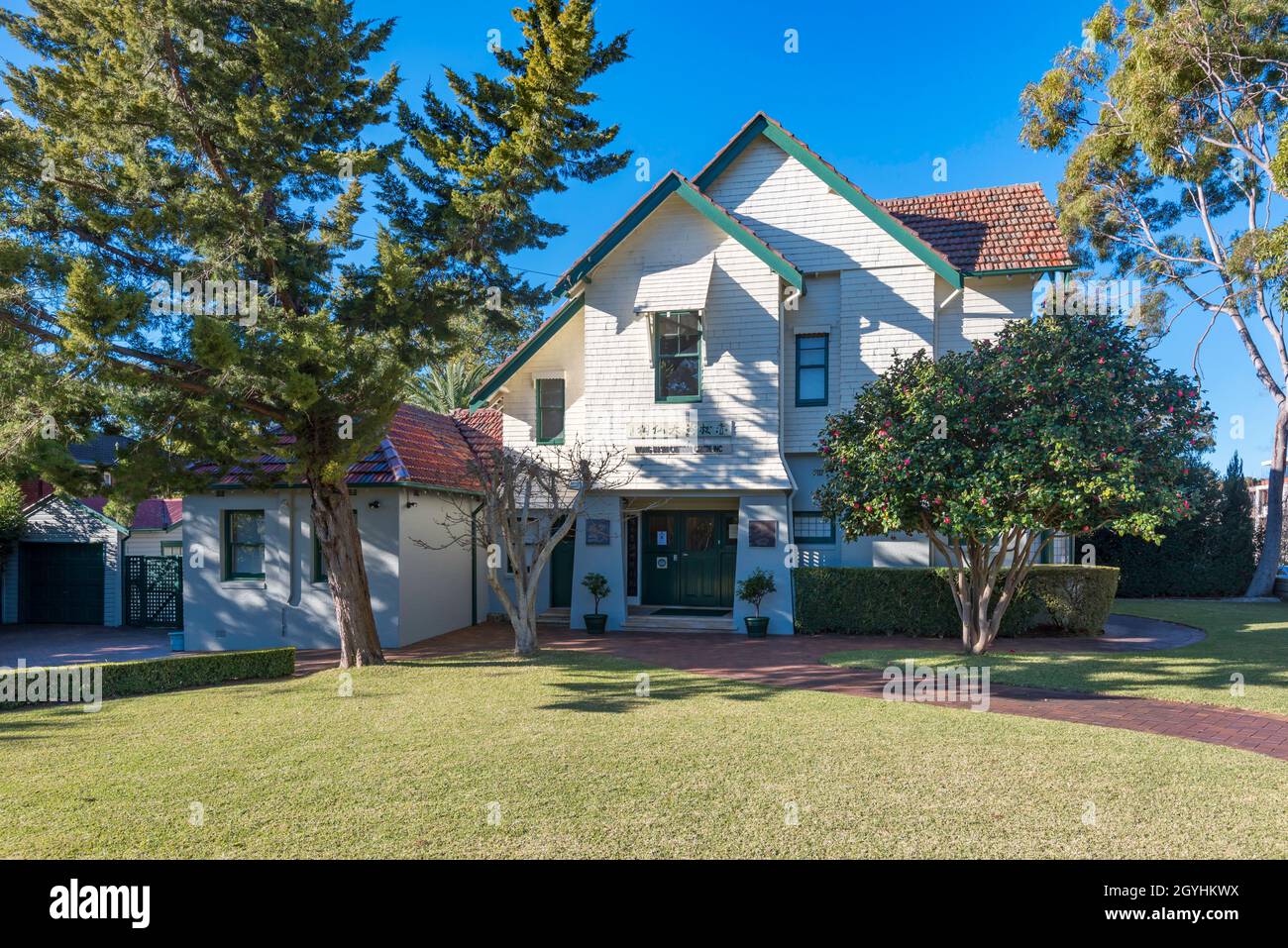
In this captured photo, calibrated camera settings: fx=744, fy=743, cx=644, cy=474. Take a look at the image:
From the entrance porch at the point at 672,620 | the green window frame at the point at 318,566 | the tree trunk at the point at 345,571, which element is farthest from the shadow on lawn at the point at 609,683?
the green window frame at the point at 318,566

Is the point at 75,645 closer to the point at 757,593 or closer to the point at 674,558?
the point at 674,558

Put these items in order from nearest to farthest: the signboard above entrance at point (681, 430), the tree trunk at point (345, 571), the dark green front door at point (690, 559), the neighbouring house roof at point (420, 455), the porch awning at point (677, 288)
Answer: the tree trunk at point (345, 571) < the neighbouring house roof at point (420, 455) < the porch awning at point (677, 288) < the signboard above entrance at point (681, 430) < the dark green front door at point (690, 559)

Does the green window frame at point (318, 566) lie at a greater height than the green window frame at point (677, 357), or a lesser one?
lesser

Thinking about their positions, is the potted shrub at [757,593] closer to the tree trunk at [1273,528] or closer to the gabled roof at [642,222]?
the gabled roof at [642,222]

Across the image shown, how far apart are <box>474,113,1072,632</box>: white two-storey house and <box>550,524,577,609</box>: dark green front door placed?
2575mm

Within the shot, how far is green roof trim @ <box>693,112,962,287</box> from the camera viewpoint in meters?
16.8

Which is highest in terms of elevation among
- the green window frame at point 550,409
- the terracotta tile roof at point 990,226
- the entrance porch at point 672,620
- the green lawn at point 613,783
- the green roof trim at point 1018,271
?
the terracotta tile roof at point 990,226

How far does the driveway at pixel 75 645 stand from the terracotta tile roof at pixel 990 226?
20.2 meters

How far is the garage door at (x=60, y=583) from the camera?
20.5m

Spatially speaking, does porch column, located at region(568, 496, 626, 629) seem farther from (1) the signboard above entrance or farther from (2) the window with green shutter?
Result: (2) the window with green shutter

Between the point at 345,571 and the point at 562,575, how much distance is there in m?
8.36

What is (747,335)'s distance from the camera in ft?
55.3

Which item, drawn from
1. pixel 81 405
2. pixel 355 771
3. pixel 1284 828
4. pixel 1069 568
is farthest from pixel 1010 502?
pixel 81 405

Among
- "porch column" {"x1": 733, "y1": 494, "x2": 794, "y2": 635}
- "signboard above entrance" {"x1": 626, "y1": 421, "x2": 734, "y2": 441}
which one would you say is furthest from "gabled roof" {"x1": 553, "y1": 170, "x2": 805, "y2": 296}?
"porch column" {"x1": 733, "y1": 494, "x2": 794, "y2": 635}
